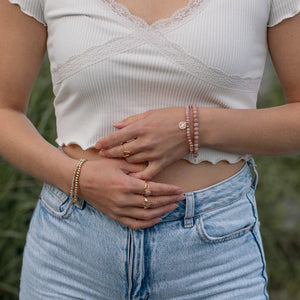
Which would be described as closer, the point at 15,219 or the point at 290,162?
the point at 15,219

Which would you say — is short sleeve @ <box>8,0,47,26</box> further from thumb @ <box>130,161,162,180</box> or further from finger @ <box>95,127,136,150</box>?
thumb @ <box>130,161,162,180</box>

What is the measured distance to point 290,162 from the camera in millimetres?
3881

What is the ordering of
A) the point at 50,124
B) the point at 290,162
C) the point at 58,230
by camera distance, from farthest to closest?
the point at 290,162, the point at 50,124, the point at 58,230

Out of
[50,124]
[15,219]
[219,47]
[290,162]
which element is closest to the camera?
[219,47]

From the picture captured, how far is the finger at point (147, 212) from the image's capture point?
1406 millimetres

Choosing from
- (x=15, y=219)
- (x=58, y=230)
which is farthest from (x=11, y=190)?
(x=58, y=230)

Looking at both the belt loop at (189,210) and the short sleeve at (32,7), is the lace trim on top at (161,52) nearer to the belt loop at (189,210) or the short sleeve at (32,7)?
the short sleeve at (32,7)

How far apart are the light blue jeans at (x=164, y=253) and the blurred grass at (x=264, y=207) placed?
4.45ft

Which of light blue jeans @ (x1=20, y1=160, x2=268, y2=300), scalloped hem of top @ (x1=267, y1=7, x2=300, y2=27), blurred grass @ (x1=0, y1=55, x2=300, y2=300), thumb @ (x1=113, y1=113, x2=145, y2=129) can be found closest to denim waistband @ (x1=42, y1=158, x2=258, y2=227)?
light blue jeans @ (x1=20, y1=160, x2=268, y2=300)

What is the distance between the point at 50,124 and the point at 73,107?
1.55 m

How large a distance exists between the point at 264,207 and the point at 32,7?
2.37 meters

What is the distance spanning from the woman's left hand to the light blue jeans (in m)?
0.11

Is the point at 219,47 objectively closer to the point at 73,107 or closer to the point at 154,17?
the point at 154,17

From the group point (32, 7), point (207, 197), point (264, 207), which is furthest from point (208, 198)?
point (264, 207)
